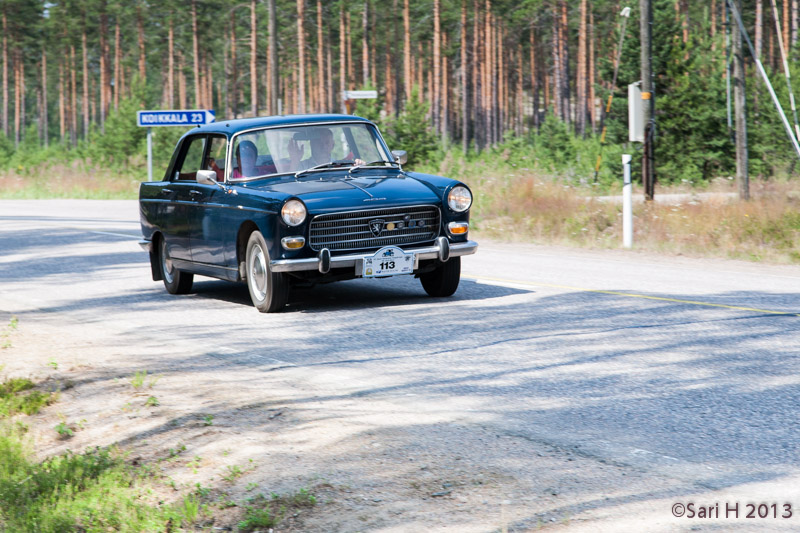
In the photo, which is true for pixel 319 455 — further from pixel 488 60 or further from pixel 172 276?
pixel 488 60

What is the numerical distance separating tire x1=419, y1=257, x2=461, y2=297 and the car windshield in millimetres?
1438

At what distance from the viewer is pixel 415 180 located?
31.8ft

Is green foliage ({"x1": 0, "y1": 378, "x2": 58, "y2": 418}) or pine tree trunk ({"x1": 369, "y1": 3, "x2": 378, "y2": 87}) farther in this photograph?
pine tree trunk ({"x1": 369, "y1": 3, "x2": 378, "y2": 87})

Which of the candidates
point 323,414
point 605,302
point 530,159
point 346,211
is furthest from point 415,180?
point 530,159

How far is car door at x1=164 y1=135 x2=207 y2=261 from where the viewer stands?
10.3m

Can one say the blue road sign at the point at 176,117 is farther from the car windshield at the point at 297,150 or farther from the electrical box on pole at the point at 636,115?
the car windshield at the point at 297,150

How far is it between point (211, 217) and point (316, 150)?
51.4 inches

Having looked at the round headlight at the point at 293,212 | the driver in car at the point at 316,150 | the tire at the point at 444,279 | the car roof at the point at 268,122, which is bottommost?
the tire at the point at 444,279

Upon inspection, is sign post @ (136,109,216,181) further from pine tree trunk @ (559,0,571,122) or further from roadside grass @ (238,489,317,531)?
pine tree trunk @ (559,0,571,122)

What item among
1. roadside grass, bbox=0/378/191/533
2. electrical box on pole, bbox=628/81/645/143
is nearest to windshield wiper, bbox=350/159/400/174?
roadside grass, bbox=0/378/191/533

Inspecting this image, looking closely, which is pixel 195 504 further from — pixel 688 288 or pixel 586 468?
pixel 688 288

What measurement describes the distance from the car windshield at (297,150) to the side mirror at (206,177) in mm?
194

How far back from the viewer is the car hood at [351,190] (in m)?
8.91

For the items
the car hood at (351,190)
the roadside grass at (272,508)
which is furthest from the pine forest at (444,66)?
the roadside grass at (272,508)
